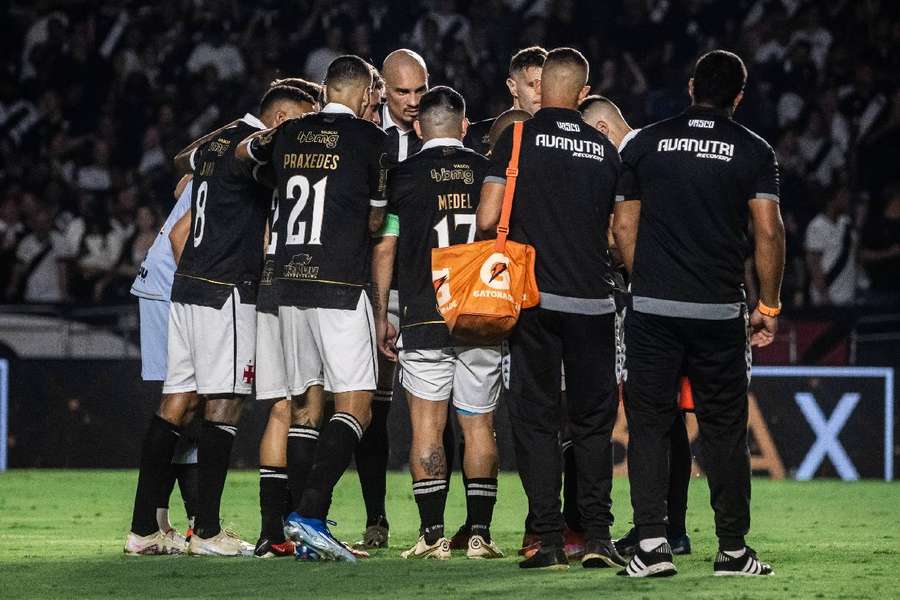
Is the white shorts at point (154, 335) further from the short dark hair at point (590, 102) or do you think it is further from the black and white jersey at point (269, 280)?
the short dark hair at point (590, 102)

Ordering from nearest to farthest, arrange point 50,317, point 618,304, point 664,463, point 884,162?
point 664,463 → point 618,304 → point 50,317 → point 884,162

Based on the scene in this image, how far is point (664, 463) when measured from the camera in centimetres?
659

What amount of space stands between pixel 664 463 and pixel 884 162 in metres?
9.44

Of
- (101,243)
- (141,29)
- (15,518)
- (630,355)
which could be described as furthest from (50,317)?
(630,355)

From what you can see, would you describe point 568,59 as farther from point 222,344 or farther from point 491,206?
point 222,344

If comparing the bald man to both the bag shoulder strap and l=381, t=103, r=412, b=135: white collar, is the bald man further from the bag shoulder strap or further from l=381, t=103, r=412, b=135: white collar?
the bag shoulder strap

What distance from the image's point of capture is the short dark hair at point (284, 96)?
7.90 metres

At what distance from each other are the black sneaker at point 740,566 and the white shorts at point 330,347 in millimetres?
1902

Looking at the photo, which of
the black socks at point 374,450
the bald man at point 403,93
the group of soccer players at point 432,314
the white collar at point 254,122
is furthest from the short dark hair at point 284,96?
the black socks at point 374,450

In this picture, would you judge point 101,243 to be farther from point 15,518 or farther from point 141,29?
point 15,518

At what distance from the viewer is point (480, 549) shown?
24.1ft

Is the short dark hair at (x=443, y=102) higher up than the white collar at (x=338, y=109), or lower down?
higher up

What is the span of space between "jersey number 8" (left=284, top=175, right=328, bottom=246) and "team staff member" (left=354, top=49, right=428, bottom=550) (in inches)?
33.2

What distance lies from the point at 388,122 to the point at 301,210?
159 cm
